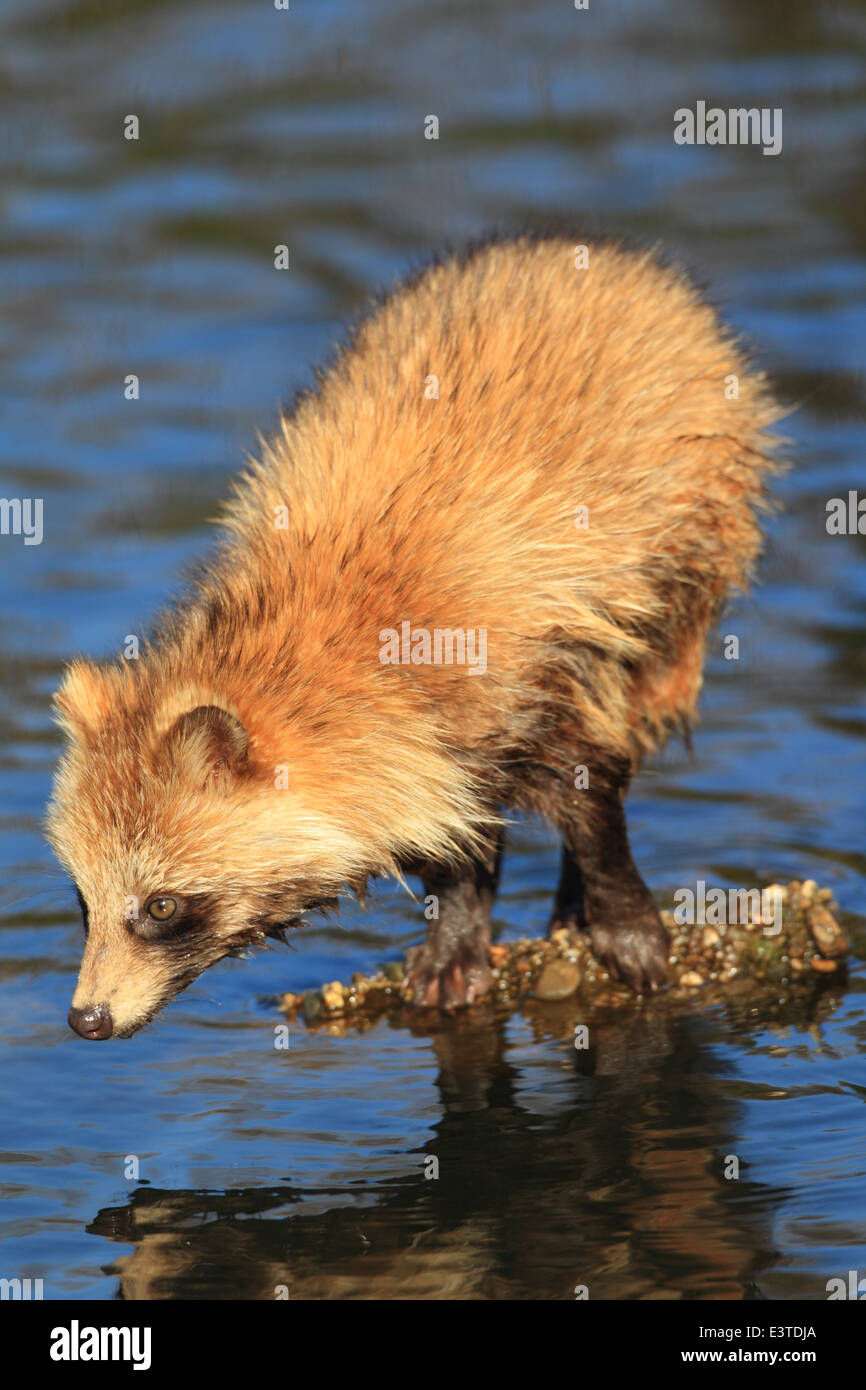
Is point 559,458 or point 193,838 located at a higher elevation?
point 559,458

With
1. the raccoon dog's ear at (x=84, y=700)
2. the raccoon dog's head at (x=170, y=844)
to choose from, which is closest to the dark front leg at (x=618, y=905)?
the raccoon dog's head at (x=170, y=844)

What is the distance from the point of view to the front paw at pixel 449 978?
8.80 metres

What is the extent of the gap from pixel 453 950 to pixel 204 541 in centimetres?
535

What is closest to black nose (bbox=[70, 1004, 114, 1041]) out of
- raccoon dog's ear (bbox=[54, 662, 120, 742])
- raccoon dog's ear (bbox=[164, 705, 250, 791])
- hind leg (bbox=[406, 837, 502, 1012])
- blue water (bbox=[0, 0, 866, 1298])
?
Answer: blue water (bbox=[0, 0, 866, 1298])

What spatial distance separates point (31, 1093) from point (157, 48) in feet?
49.3

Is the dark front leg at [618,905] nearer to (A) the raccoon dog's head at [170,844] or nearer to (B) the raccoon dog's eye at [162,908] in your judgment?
(A) the raccoon dog's head at [170,844]

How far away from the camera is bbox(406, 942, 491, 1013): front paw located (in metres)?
8.80

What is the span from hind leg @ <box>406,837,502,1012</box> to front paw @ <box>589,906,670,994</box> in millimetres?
496

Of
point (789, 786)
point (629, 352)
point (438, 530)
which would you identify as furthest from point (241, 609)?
point (789, 786)

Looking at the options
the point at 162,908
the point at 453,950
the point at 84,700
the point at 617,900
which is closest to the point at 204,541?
the point at 453,950

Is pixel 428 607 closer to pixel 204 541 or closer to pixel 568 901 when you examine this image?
pixel 568 901
